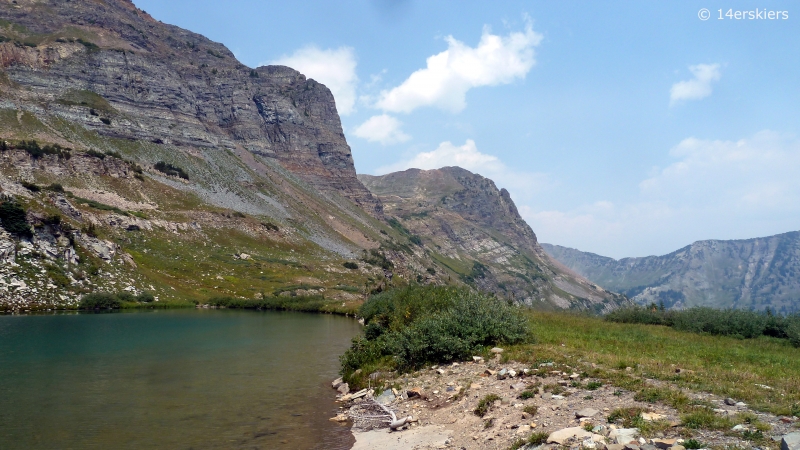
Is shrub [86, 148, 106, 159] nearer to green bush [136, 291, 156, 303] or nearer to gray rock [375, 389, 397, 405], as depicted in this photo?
green bush [136, 291, 156, 303]

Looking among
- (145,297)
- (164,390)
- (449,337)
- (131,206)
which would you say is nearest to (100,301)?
(145,297)

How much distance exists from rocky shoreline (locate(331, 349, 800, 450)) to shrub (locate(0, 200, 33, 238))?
7171 cm

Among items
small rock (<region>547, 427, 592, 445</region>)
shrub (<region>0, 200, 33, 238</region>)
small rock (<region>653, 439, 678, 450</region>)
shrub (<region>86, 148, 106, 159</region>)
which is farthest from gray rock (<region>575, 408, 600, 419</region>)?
shrub (<region>86, 148, 106, 159</region>)

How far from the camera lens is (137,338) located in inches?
1799

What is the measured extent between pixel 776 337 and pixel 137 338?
177ft

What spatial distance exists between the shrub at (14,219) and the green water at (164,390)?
29321mm

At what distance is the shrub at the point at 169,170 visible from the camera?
15612 centimetres

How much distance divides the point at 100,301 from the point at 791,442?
8528 cm

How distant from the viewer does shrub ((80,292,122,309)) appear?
7256 centimetres

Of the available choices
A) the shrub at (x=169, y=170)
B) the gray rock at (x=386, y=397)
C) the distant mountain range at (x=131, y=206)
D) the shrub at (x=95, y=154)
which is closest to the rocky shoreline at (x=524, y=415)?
the gray rock at (x=386, y=397)

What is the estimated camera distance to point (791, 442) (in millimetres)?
9164

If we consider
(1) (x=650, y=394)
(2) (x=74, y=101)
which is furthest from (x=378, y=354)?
(2) (x=74, y=101)

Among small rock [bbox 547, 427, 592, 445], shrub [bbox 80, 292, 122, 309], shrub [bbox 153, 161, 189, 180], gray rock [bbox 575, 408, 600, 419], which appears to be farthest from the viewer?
shrub [bbox 153, 161, 189, 180]

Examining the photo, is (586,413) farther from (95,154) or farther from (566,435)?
(95,154)
